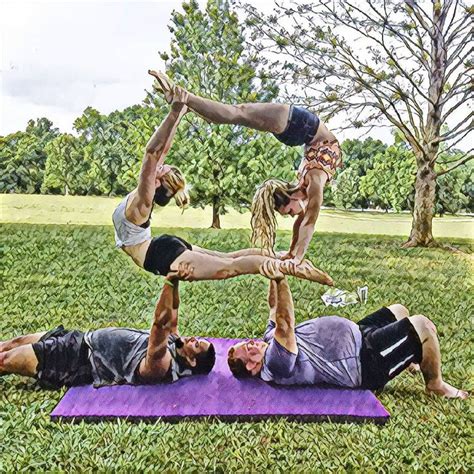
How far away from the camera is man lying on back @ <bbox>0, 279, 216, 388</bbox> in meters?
2.91

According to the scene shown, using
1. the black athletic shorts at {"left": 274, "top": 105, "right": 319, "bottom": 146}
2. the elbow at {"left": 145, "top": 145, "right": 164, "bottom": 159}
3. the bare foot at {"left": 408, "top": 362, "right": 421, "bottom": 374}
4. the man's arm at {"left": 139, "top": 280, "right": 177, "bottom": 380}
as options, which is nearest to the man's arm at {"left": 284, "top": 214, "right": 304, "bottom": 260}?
the black athletic shorts at {"left": 274, "top": 105, "right": 319, "bottom": 146}

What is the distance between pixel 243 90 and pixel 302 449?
163cm

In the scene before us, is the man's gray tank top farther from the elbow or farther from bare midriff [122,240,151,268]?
the elbow

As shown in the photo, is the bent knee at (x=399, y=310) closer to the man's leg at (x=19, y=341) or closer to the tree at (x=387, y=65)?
the tree at (x=387, y=65)

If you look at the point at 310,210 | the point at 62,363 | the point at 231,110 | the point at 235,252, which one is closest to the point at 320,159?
the point at 310,210

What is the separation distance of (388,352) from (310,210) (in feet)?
2.47

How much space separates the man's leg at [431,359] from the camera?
9.67ft

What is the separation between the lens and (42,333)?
118 inches

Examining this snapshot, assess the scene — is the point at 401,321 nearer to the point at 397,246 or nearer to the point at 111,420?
the point at 397,246

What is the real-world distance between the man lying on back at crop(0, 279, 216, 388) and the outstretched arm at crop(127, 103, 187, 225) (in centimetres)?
38

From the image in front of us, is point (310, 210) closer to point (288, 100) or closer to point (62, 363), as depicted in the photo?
point (288, 100)

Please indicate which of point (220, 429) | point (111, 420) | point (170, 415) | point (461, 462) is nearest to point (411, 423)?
point (461, 462)

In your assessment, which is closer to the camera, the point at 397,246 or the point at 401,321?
the point at 401,321

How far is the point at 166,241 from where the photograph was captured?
9.43 ft
